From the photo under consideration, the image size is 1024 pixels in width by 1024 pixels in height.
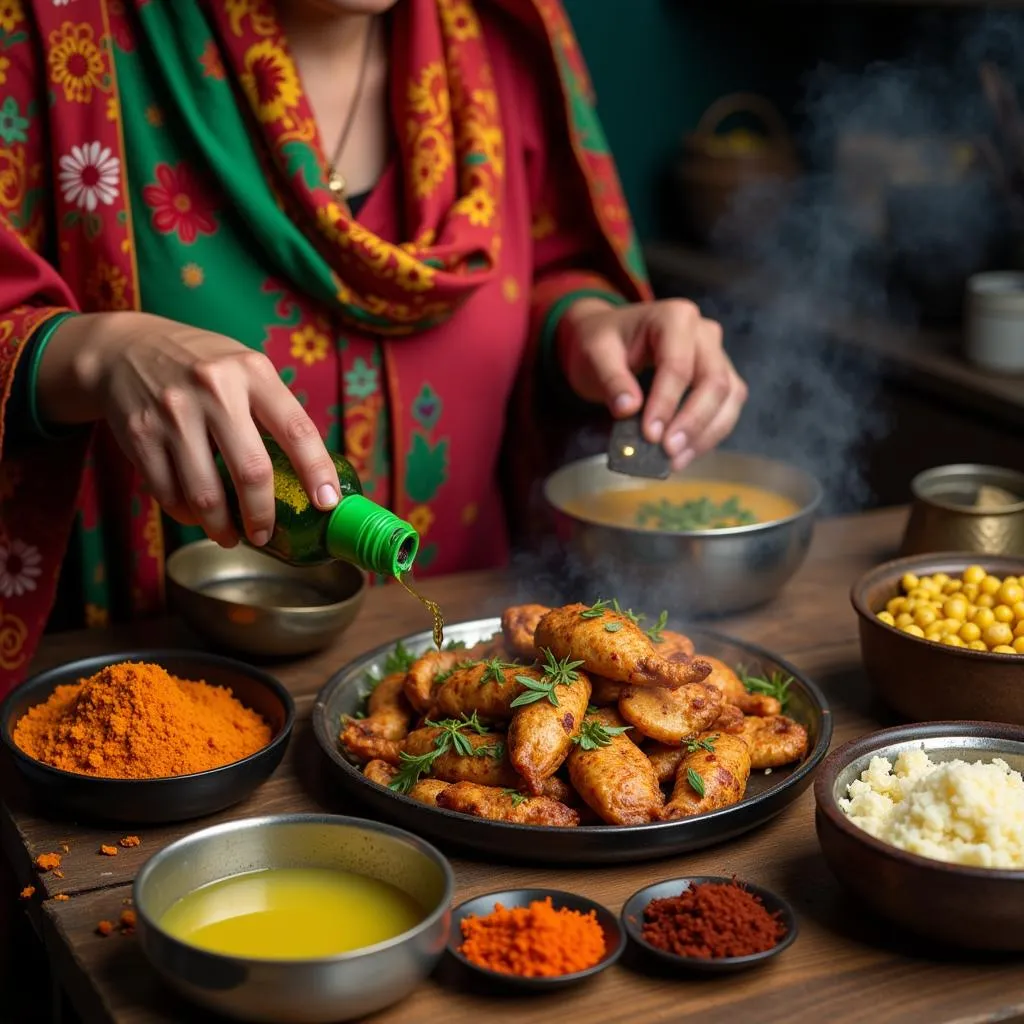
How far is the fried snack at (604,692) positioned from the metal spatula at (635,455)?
535 mm

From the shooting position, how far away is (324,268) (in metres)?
2.01

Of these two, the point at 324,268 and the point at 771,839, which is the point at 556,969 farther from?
the point at 324,268

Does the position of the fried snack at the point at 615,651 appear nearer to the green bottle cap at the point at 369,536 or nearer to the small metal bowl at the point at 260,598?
the green bottle cap at the point at 369,536

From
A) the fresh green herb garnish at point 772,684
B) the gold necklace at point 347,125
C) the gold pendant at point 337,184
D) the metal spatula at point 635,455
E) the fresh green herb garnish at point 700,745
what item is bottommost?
the fresh green herb garnish at point 772,684

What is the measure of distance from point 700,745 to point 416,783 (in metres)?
0.29

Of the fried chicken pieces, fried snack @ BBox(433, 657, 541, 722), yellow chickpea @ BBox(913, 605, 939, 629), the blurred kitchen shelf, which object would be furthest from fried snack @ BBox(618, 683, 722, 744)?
the blurred kitchen shelf

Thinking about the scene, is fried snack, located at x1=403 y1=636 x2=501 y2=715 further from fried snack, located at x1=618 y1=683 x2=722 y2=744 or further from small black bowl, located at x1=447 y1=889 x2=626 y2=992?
small black bowl, located at x1=447 y1=889 x2=626 y2=992

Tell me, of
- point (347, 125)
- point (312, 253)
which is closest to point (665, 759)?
point (312, 253)

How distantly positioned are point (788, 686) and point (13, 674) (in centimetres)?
103

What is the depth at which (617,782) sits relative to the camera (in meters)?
1.26

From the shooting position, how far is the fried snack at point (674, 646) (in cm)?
146

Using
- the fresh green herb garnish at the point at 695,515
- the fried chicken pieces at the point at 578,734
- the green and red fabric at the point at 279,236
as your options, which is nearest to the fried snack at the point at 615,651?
the fried chicken pieces at the point at 578,734

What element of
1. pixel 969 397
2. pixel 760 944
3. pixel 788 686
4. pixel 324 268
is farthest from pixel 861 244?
pixel 760 944

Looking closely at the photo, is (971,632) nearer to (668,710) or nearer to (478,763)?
(668,710)
